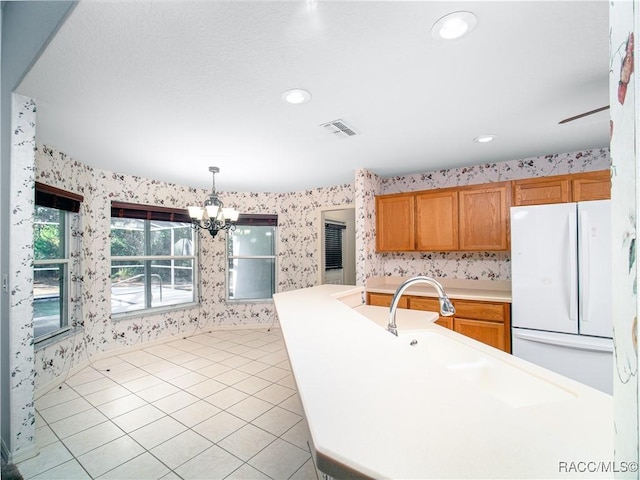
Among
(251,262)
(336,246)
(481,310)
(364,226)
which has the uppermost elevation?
(364,226)

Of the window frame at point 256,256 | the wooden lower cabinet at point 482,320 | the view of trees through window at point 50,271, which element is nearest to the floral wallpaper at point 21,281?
the view of trees through window at point 50,271

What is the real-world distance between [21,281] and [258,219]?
10.8 ft

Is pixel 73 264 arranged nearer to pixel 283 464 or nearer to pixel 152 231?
pixel 152 231

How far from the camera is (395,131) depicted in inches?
98.3

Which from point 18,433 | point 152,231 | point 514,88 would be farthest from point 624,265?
point 152,231

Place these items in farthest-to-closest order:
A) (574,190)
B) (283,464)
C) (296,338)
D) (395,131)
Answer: (574,190), (395,131), (283,464), (296,338)

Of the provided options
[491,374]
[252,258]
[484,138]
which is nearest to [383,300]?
[484,138]

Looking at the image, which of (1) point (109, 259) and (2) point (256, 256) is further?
(2) point (256, 256)

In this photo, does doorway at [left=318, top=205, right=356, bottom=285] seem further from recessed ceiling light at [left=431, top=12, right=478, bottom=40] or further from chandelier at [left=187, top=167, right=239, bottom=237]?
recessed ceiling light at [left=431, top=12, right=478, bottom=40]

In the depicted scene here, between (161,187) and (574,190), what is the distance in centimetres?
515

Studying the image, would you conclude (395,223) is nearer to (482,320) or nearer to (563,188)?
(482,320)

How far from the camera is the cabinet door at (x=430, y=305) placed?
312 centimetres

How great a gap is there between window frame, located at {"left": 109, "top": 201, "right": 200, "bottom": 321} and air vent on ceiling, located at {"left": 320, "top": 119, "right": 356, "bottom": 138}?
298 cm

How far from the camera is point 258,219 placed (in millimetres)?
4945
